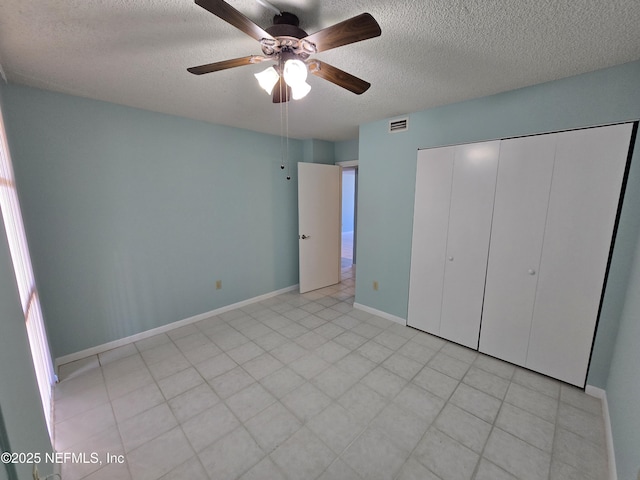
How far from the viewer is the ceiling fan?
3.39ft

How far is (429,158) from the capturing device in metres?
2.71

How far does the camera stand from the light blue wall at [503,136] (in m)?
1.70

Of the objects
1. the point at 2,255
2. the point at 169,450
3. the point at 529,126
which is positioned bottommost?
the point at 169,450

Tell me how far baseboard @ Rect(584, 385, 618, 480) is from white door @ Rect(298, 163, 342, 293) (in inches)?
126

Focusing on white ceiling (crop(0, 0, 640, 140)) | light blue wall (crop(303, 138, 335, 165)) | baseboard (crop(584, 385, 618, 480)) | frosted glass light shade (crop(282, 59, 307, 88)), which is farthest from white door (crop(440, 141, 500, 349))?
light blue wall (crop(303, 138, 335, 165))

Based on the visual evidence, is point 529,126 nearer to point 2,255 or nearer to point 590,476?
point 590,476

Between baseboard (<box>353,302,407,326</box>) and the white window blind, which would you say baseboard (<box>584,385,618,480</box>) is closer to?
baseboard (<box>353,302,407,326</box>)

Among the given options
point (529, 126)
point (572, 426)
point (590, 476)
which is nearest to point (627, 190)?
point (529, 126)

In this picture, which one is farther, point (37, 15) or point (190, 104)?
point (190, 104)

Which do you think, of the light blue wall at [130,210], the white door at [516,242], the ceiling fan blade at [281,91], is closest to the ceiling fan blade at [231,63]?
the ceiling fan blade at [281,91]

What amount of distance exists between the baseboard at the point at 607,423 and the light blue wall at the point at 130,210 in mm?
3560

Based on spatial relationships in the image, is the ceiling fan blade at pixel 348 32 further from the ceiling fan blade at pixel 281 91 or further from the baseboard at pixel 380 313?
the baseboard at pixel 380 313

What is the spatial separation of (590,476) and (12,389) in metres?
2.74

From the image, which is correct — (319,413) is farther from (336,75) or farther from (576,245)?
(576,245)
